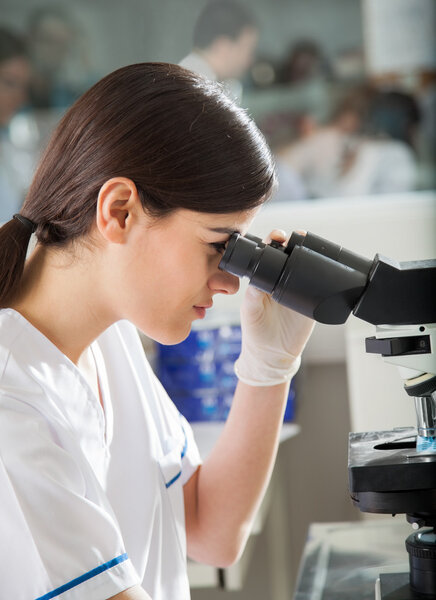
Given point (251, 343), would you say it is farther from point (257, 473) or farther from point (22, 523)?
point (22, 523)

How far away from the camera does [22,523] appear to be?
0.89 m

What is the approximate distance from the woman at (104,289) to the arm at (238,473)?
4.3 inches

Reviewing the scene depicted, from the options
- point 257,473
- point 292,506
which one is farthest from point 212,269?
point 292,506

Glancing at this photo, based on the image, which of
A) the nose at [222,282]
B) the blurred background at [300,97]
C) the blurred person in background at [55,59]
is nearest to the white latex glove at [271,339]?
the nose at [222,282]

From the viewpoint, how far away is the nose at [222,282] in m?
1.12

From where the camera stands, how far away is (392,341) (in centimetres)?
88

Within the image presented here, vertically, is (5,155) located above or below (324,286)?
above

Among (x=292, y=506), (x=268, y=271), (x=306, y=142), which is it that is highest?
(x=306, y=142)

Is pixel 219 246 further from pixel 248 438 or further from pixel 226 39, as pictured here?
pixel 226 39

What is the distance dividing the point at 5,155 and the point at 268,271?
7.69 ft

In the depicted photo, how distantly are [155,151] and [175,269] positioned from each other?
0.16m

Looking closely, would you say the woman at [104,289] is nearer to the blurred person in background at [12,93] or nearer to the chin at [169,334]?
the chin at [169,334]

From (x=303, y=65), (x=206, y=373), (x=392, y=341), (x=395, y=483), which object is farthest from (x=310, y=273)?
(x=303, y=65)

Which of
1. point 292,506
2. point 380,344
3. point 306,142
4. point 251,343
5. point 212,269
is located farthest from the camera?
point 306,142
